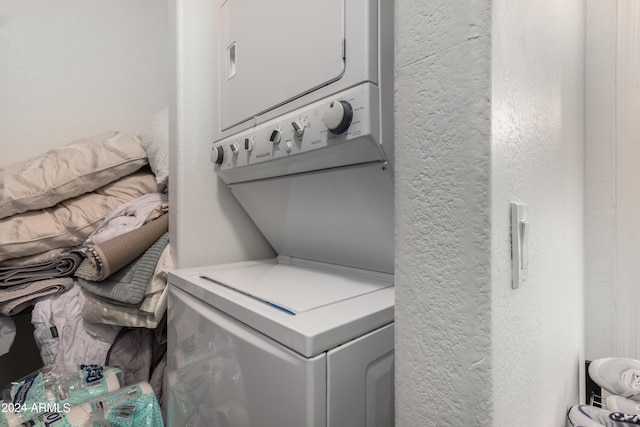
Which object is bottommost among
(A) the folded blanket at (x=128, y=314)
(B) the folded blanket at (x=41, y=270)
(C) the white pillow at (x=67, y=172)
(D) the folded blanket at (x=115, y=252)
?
(A) the folded blanket at (x=128, y=314)

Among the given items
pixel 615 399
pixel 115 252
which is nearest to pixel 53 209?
pixel 115 252

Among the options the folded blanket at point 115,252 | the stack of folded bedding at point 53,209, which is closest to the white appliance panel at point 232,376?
the folded blanket at point 115,252

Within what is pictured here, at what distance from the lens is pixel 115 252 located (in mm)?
1130

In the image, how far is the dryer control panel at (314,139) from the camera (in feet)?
2.30

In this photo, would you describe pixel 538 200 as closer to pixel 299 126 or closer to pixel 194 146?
pixel 299 126

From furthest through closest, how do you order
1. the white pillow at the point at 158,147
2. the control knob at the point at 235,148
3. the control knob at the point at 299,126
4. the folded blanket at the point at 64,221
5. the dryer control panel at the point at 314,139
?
1. the white pillow at the point at 158,147
2. the folded blanket at the point at 64,221
3. the control knob at the point at 235,148
4. the control knob at the point at 299,126
5. the dryer control panel at the point at 314,139

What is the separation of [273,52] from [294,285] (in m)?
0.75

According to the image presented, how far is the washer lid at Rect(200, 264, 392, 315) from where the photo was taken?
0.75 metres

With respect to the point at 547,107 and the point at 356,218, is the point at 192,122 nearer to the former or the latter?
the point at 356,218

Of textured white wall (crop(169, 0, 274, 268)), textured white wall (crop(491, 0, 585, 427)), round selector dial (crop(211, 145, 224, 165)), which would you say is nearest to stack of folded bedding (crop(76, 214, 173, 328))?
textured white wall (crop(169, 0, 274, 268))

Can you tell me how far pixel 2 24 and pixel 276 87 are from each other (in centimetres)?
182

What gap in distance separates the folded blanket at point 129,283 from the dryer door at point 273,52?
0.64 metres

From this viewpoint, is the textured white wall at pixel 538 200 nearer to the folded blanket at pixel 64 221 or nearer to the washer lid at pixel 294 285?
the washer lid at pixel 294 285

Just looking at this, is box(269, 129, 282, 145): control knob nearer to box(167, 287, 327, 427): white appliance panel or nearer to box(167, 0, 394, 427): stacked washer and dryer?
box(167, 0, 394, 427): stacked washer and dryer
